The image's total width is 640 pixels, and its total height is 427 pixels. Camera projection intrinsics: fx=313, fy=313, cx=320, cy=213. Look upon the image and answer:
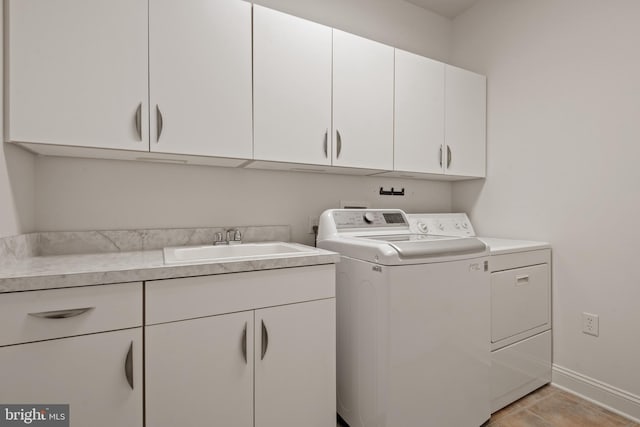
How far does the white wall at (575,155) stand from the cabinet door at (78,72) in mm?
2331

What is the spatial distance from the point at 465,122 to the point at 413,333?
65.3 inches

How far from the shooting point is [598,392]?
1796 millimetres

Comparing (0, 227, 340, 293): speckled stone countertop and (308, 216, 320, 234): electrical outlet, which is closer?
(0, 227, 340, 293): speckled stone countertop

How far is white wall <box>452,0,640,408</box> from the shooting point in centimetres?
171

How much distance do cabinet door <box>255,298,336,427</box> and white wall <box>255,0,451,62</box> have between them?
179cm

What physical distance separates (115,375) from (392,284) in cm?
105

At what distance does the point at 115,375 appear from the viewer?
103 cm

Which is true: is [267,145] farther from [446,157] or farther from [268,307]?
[446,157]

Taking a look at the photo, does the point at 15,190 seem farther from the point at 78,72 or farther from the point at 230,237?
the point at 230,237

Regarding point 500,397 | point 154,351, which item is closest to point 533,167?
point 500,397

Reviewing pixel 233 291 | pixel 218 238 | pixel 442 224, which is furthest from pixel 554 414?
pixel 218 238

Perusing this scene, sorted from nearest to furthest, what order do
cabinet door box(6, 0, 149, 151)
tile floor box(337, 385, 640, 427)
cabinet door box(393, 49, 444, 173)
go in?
cabinet door box(6, 0, 149, 151) → tile floor box(337, 385, 640, 427) → cabinet door box(393, 49, 444, 173)

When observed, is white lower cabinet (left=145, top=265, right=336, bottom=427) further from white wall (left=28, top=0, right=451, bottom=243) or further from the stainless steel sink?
white wall (left=28, top=0, right=451, bottom=243)

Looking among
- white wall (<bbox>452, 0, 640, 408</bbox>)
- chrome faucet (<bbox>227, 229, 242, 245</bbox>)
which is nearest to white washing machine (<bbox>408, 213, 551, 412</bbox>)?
white wall (<bbox>452, 0, 640, 408</bbox>)
